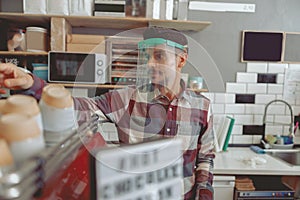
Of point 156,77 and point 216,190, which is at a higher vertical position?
point 156,77

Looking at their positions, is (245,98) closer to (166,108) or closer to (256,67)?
(256,67)

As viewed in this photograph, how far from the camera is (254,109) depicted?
8.09ft

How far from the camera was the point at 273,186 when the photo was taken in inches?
81.0

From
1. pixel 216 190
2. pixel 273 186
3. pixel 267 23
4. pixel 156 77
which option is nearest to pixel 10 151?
pixel 156 77

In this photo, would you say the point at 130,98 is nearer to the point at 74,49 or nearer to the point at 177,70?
the point at 177,70

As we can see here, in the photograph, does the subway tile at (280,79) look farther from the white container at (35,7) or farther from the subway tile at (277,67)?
the white container at (35,7)

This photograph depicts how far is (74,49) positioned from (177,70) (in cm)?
134

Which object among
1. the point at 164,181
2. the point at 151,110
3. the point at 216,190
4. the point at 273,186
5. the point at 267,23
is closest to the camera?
the point at 164,181

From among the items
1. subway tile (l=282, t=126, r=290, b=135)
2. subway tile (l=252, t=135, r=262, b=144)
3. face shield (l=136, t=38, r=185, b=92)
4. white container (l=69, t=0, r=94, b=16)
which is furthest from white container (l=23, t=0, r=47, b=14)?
subway tile (l=282, t=126, r=290, b=135)

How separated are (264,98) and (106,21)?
55.8 inches

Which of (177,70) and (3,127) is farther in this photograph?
(177,70)

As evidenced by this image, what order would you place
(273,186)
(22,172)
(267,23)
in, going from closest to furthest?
1. (22,172)
2. (273,186)
3. (267,23)

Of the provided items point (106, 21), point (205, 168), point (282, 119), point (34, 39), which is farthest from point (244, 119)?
point (34, 39)

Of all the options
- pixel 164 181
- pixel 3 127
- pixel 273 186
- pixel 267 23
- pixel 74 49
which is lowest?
pixel 273 186
